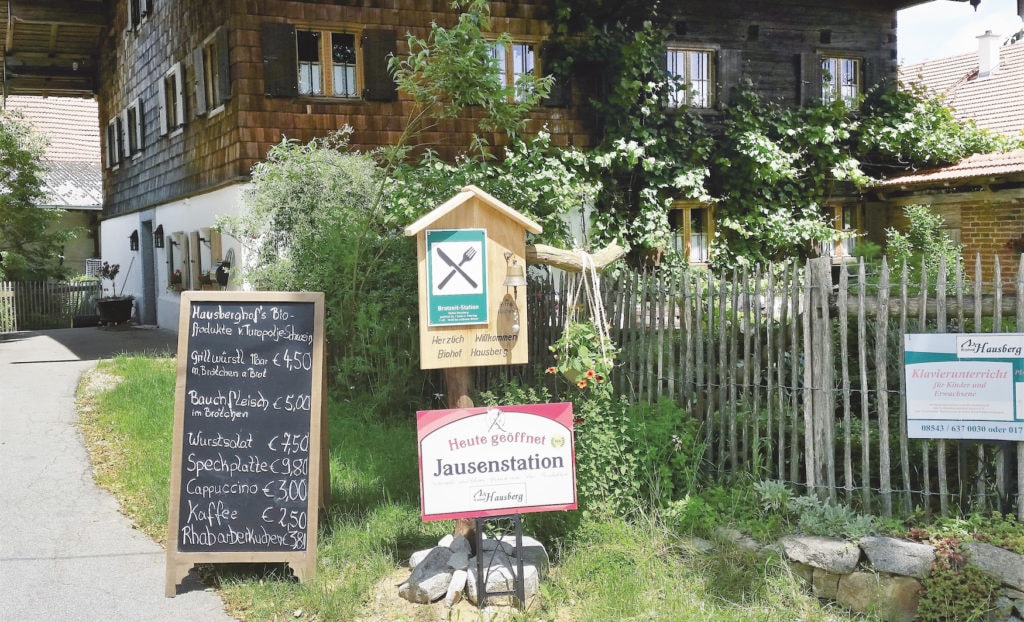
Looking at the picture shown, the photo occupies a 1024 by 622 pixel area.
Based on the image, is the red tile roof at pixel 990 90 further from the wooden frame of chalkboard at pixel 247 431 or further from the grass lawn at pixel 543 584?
the wooden frame of chalkboard at pixel 247 431

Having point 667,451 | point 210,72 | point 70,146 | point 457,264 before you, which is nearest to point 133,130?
point 210,72

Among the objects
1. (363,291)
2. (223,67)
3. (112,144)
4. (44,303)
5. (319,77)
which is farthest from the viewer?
(112,144)

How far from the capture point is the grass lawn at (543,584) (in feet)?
15.0

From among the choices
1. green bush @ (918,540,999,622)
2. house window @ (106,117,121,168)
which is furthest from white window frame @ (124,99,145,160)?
green bush @ (918,540,999,622)

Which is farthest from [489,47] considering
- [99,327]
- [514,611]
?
[99,327]

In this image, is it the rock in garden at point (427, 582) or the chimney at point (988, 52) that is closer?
the rock in garden at point (427, 582)

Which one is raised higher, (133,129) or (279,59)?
(133,129)

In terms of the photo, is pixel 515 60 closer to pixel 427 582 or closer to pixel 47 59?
pixel 427 582

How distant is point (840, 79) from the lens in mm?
16125

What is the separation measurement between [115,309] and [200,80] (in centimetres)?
704

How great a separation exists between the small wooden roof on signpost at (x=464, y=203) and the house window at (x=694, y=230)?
1001cm

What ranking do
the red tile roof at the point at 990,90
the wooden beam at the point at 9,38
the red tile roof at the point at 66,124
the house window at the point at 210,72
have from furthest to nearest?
1. the red tile roof at the point at 66,124
2. the red tile roof at the point at 990,90
3. the wooden beam at the point at 9,38
4. the house window at the point at 210,72

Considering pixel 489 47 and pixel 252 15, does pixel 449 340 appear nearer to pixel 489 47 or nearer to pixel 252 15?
pixel 489 47

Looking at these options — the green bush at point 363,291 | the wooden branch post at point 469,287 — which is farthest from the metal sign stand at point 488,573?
the green bush at point 363,291
